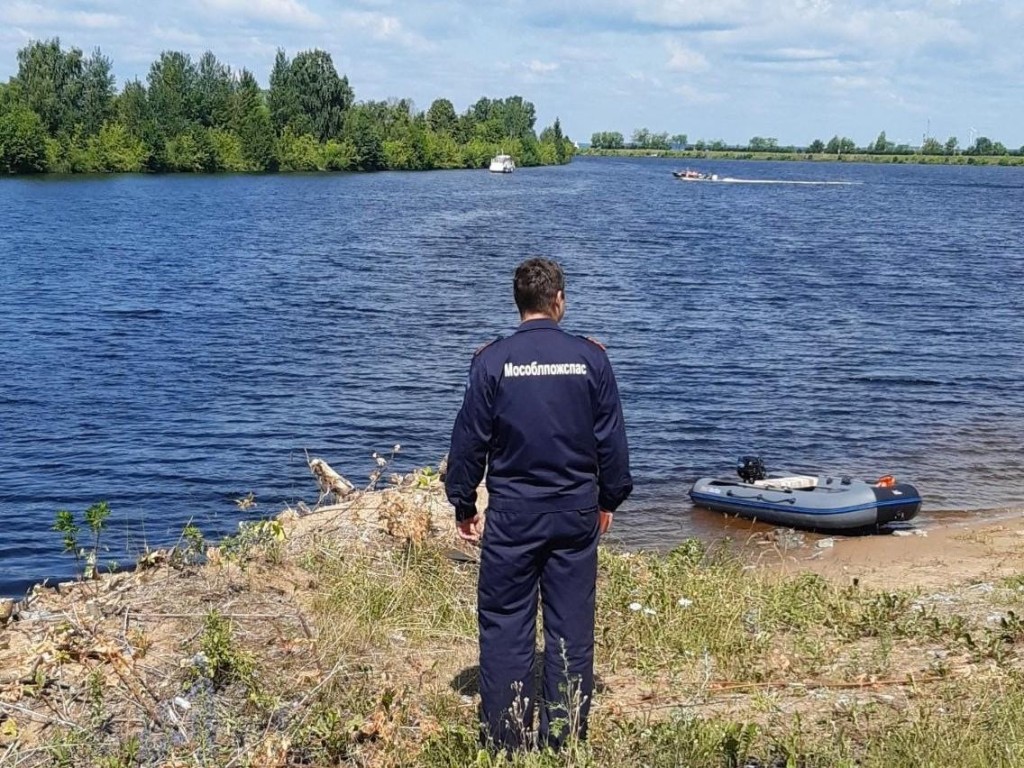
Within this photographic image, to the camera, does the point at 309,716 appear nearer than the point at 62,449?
Yes

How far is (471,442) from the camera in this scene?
5016 millimetres

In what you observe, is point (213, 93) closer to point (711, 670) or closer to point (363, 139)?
point (363, 139)

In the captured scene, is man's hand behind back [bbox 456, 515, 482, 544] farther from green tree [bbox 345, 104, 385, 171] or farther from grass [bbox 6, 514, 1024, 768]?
green tree [bbox 345, 104, 385, 171]

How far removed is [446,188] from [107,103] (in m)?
36.3

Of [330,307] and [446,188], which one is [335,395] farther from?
[446,188]

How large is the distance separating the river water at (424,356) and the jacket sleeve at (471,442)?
827 centimetres

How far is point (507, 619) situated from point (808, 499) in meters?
10.2

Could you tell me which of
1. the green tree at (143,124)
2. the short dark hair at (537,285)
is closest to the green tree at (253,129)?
the green tree at (143,124)

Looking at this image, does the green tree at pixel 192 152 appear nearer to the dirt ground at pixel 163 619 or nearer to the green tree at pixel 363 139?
the green tree at pixel 363 139

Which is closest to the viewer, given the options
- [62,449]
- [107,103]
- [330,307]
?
[62,449]

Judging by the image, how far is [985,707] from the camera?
532 cm

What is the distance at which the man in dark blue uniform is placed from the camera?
4.95 metres

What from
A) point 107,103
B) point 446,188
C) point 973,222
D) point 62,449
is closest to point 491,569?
point 62,449

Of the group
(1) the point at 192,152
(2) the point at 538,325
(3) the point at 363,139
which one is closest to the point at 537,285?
(2) the point at 538,325
